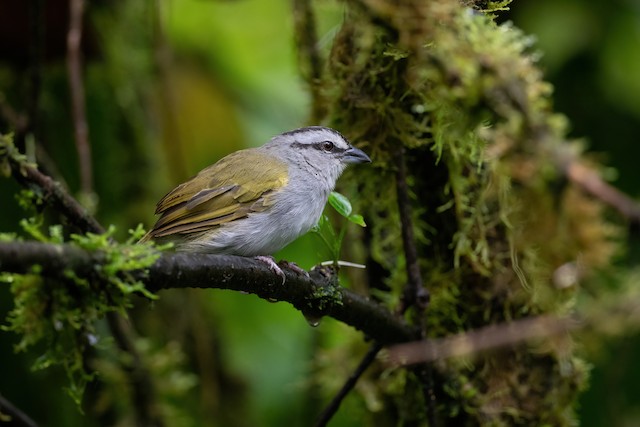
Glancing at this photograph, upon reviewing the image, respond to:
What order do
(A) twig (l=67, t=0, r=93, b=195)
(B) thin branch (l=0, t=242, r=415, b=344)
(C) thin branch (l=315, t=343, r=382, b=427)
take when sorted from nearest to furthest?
(B) thin branch (l=0, t=242, r=415, b=344) < (C) thin branch (l=315, t=343, r=382, b=427) < (A) twig (l=67, t=0, r=93, b=195)

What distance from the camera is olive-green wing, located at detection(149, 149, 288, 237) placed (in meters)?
3.22

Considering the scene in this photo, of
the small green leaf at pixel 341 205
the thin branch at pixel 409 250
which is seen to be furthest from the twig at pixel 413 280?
the small green leaf at pixel 341 205

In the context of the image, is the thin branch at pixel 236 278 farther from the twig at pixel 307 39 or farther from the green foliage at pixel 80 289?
the twig at pixel 307 39

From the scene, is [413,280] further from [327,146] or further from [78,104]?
[78,104]

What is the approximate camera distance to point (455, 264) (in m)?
3.13

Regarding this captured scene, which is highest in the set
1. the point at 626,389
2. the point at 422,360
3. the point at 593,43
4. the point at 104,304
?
the point at 593,43

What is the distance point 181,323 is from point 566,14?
2851 mm

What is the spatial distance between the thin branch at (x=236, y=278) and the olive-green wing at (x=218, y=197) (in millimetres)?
635

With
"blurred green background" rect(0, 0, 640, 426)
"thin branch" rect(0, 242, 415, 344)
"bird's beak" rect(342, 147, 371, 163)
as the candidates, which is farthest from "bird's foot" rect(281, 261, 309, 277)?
"blurred green background" rect(0, 0, 640, 426)

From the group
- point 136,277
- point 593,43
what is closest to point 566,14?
point 593,43

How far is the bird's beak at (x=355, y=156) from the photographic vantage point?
10.3ft

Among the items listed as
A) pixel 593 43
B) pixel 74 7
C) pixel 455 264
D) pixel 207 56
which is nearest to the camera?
pixel 455 264

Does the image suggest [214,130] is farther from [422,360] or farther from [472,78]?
[472,78]

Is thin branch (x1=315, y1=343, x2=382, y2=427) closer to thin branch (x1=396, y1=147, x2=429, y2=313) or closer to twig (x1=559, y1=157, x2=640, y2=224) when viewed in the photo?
thin branch (x1=396, y1=147, x2=429, y2=313)
